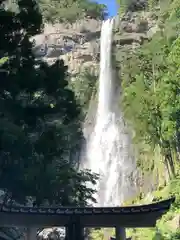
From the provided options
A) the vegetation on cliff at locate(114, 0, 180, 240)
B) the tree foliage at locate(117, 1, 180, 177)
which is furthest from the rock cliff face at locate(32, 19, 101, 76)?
the tree foliage at locate(117, 1, 180, 177)

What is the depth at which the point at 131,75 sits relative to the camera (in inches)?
1075

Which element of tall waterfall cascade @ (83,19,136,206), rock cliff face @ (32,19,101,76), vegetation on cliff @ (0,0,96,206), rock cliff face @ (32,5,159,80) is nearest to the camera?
vegetation on cliff @ (0,0,96,206)

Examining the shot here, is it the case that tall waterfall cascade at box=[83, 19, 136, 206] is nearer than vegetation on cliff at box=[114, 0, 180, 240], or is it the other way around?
vegetation on cliff at box=[114, 0, 180, 240]

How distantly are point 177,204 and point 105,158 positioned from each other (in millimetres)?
17396

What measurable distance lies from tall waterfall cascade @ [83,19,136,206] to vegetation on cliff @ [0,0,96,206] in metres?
15.8

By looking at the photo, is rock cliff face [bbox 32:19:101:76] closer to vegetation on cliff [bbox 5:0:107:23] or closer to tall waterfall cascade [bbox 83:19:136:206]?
tall waterfall cascade [bbox 83:19:136:206]

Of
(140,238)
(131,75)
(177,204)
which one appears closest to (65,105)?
(177,204)

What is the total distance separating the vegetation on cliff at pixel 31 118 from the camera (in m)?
8.45

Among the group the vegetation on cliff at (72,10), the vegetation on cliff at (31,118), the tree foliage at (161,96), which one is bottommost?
the vegetation on cliff at (31,118)

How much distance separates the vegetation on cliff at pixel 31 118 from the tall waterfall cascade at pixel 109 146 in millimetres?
15782

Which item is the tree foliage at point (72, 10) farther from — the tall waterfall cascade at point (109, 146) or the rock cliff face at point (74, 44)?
the tall waterfall cascade at point (109, 146)

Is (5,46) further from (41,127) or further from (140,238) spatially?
(140,238)

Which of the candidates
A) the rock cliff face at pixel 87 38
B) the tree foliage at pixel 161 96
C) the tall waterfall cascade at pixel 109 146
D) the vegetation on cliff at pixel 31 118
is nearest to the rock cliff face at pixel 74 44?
the rock cliff face at pixel 87 38

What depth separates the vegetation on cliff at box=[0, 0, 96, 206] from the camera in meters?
8.45
